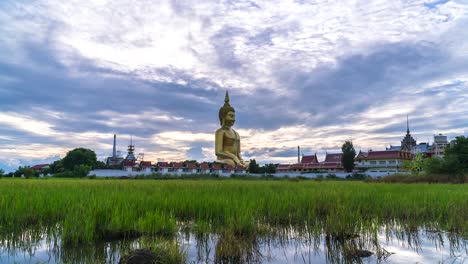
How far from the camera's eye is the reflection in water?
10.2 ft

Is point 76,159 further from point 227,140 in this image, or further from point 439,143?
point 439,143

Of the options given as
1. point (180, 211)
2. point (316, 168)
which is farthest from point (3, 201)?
point (316, 168)

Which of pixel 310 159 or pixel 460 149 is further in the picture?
pixel 310 159

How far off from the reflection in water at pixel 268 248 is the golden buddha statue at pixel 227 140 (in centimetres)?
1977

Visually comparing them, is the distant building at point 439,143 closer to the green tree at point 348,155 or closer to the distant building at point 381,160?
the distant building at point 381,160

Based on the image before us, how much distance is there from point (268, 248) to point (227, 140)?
21.2 meters

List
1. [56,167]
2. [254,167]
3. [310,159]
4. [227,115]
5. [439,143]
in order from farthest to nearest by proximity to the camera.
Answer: [310,159], [439,143], [56,167], [254,167], [227,115]

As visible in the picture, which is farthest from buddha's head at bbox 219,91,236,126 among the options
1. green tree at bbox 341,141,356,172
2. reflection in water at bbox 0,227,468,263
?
green tree at bbox 341,141,356,172

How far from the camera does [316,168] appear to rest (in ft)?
174

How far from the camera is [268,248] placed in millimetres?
3564

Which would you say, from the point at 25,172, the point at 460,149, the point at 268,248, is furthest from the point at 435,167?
the point at 25,172

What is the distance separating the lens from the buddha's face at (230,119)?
24609mm

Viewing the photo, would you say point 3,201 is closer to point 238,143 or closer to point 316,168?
point 238,143

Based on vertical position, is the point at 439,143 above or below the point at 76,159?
above
